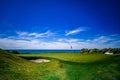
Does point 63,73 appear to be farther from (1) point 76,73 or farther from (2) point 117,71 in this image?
(2) point 117,71

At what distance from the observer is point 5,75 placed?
5.38m

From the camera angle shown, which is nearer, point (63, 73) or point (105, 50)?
point (63, 73)

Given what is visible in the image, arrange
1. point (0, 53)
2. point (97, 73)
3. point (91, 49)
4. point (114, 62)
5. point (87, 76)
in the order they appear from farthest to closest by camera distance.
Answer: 1. point (91, 49)
2. point (114, 62)
3. point (0, 53)
4. point (97, 73)
5. point (87, 76)

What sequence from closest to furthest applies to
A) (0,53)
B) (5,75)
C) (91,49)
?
(5,75) < (0,53) < (91,49)

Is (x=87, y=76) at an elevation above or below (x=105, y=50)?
below

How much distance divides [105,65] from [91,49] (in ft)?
36.5

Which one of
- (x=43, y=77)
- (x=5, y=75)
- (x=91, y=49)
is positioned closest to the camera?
(x=5, y=75)

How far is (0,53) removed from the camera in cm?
789

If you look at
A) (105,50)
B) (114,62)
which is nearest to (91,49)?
(105,50)

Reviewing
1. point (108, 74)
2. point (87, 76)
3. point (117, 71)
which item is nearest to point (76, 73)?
point (87, 76)

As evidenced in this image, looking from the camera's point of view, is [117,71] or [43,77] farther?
[117,71]

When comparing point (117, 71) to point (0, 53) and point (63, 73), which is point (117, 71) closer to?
point (63, 73)

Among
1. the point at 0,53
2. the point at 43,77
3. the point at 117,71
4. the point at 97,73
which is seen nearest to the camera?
the point at 43,77

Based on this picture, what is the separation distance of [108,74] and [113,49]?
13.5 meters
